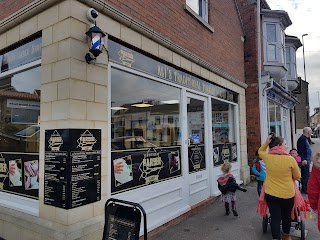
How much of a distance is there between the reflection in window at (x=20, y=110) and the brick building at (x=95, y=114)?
17 mm

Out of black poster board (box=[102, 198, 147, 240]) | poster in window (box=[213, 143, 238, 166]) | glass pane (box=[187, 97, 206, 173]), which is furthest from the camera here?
poster in window (box=[213, 143, 238, 166])

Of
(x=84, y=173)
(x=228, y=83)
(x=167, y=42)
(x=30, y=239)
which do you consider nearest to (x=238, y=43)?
(x=228, y=83)

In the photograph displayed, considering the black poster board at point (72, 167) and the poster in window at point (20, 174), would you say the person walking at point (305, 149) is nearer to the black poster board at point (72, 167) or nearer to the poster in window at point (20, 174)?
the black poster board at point (72, 167)

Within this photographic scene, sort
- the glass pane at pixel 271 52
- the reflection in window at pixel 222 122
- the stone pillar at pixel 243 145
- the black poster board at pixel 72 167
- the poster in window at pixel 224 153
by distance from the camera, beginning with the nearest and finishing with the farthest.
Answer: the black poster board at pixel 72 167 → the poster in window at pixel 224 153 → the reflection in window at pixel 222 122 → the stone pillar at pixel 243 145 → the glass pane at pixel 271 52

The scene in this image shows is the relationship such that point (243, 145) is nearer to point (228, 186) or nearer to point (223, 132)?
point (223, 132)

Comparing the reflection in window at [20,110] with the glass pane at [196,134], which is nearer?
the reflection in window at [20,110]

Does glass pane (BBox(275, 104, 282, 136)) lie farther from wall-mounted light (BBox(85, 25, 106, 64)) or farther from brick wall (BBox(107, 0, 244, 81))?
wall-mounted light (BBox(85, 25, 106, 64))

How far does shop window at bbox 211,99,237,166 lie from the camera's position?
759 cm

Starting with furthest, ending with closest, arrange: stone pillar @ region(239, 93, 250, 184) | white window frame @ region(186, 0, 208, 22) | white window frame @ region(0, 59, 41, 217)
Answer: stone pillar @ region(239, 93, 250, 184) → white window frame @ region(186, 0, 208, 22) → white window frame @ region(0, 59, 41, 217)

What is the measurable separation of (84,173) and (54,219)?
68cm

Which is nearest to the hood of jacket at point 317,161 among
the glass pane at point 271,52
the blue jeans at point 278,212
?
the blue jeans at point 278,212

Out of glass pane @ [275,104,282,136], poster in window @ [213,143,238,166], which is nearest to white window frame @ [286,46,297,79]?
glass pane @ [275,104,282,136]

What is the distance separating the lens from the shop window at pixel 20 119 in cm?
409

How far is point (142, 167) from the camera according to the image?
4676mm
